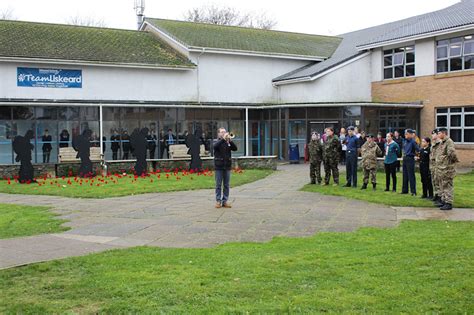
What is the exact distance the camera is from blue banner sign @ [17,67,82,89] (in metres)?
25.7

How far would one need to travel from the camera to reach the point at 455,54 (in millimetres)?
25672

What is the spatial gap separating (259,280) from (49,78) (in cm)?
2285

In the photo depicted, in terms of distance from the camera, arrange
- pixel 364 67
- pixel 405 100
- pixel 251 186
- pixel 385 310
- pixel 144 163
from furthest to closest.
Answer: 1. pixel 364 67
2. pixel 405 100
3. pixel 144 163
4. pixel 251 186
5. pixel 385 310

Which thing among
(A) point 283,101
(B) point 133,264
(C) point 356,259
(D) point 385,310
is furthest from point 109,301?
(A) point 283,101

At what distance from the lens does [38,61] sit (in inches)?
1005

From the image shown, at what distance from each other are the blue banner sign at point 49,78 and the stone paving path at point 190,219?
1219cm

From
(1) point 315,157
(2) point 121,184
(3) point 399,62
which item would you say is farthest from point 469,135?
(2) point 121,184

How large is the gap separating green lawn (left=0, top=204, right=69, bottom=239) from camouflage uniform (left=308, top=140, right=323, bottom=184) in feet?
26.4

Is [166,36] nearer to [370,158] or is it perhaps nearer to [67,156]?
[67,156]

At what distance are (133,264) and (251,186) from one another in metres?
10.3

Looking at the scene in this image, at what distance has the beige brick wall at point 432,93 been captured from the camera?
25.2m

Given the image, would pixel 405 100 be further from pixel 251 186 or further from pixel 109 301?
pixel 109 301

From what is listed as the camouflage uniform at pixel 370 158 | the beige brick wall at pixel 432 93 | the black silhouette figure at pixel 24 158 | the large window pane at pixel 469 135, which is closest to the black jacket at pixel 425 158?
the camouflage uniform at pixel 370 158

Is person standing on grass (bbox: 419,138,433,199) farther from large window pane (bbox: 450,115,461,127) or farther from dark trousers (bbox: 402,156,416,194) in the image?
large window pane (bbox: 450,115,461,127)
